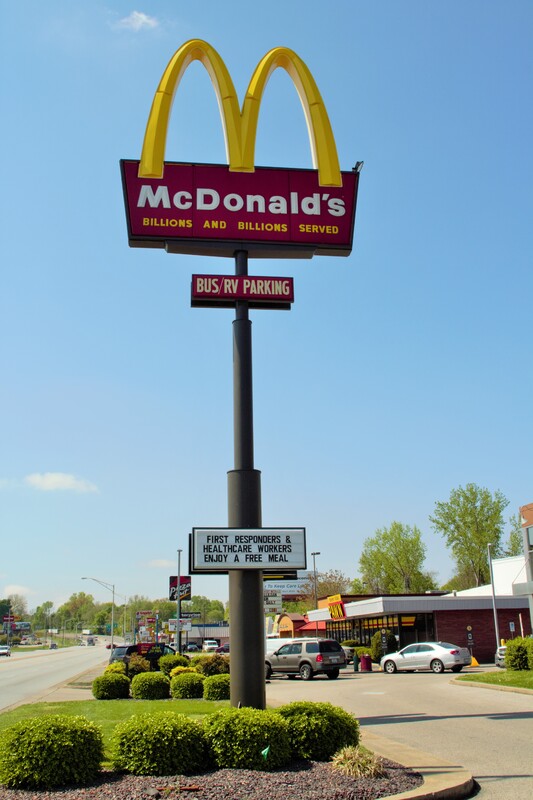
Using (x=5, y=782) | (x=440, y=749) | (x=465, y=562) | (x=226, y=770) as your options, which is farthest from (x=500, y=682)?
(x=465, y=562)

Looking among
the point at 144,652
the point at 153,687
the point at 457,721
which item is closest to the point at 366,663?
the point at 144,652

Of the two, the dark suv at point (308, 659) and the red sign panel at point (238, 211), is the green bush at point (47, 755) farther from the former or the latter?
the dark suv at point (308, 659)

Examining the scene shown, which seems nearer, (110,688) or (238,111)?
(238,111)

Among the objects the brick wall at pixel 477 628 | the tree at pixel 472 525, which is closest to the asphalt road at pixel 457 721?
the brick wall at pixel 477 628

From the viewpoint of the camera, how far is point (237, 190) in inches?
509

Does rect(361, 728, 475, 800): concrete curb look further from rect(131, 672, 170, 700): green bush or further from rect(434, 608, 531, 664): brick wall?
rect(434, 608, 531, 664): brick wall

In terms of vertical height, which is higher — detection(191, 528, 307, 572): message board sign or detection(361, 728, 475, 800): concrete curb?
detection(191, 528, 307, 572): message board sign

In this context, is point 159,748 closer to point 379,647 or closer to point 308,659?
point 308,659

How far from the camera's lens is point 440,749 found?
11023mm

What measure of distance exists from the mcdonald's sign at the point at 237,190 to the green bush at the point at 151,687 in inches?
490

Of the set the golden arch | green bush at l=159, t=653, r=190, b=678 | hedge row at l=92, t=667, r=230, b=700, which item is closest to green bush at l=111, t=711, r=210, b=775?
Answer: the golden arch

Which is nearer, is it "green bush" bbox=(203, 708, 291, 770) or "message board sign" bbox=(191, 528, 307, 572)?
"green bush" bbox=(203, 708, 291, 770)

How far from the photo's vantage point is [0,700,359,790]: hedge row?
7750mm

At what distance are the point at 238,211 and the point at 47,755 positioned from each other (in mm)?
8974
